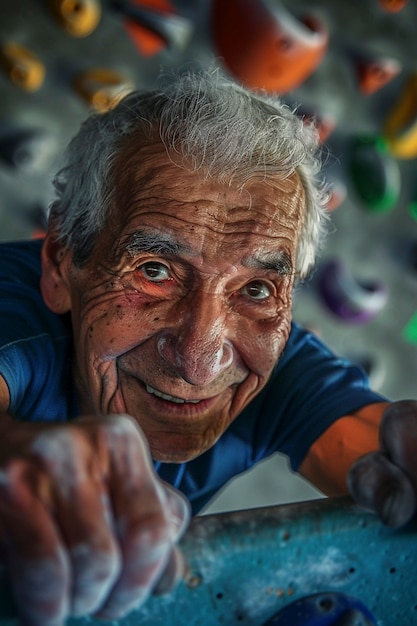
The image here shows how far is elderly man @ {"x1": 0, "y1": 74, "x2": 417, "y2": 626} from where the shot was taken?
3.07 feet

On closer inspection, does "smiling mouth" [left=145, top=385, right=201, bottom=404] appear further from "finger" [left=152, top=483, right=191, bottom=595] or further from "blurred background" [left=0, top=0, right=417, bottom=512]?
"blurred background" [left=0, top=0, right=417, bottom=512]

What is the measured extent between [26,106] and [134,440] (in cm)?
171

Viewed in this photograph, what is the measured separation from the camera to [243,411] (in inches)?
46.9

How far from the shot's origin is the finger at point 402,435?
0.62 m

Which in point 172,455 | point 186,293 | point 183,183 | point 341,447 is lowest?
point 172,455

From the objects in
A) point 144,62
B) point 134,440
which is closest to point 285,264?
point 134,440

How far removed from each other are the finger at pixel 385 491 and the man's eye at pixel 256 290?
1.29ft

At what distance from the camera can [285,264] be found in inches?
39.1

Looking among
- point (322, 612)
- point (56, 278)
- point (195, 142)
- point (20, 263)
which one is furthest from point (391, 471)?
point (20, 263)

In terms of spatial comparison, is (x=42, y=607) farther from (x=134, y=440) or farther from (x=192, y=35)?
(x=192, y=35)

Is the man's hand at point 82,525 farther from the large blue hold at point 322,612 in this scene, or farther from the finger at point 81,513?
the large blue hold at point 322,612

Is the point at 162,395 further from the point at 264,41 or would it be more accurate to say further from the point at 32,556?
the point at 264,41

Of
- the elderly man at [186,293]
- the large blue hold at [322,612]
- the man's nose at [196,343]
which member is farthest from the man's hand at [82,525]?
the man's nose at [196,343]

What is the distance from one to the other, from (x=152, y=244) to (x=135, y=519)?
1.83ft
